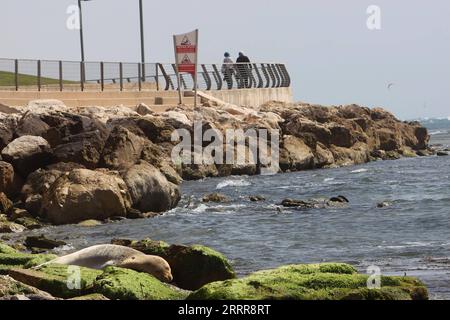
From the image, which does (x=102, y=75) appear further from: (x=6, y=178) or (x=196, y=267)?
(x=196, y=267)

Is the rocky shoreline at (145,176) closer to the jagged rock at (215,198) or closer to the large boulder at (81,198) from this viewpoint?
the large boulder at (81,198)

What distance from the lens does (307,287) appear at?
1233 cm

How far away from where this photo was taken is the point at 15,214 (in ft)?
77.4

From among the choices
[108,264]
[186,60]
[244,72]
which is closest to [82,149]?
[108,264]

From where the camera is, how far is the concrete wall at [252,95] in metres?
52.3

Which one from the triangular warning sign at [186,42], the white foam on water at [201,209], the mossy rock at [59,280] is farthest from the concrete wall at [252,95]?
the mossy rock at [59,280]

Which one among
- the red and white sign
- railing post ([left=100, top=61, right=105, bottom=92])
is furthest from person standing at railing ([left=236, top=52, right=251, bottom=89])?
railing post ([left=100, top=61, right=105, bottom=92])

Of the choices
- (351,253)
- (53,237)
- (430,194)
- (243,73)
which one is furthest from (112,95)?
(351,253)

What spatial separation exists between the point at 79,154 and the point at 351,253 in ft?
35.9

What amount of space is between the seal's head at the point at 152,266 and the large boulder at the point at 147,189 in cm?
1014

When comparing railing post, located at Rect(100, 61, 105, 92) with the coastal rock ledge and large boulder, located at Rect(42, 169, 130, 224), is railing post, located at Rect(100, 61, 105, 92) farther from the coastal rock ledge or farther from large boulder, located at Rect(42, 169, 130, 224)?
large boulder, located at Rect(42, 169, 130, 224)

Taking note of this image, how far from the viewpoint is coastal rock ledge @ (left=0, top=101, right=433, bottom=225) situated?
23359mm
